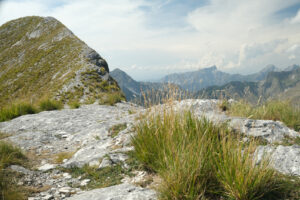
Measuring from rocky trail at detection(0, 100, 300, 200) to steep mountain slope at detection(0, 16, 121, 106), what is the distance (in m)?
8.82

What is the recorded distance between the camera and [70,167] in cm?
453

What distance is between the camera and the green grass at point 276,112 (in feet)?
25.8

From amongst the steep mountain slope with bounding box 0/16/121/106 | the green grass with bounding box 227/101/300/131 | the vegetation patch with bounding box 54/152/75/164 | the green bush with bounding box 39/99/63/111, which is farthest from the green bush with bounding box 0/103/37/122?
the green grass with bounding box 227/101/300/131

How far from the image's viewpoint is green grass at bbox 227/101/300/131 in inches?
310

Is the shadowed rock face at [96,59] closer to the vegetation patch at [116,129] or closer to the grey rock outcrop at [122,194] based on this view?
the vegetation patch at [116,129]

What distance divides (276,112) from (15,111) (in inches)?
583

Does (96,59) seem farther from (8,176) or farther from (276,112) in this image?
(8,176)

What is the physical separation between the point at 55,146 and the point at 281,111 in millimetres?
9982

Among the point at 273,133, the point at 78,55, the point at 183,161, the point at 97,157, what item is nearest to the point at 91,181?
the point at 97,157

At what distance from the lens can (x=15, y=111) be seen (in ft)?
38.8

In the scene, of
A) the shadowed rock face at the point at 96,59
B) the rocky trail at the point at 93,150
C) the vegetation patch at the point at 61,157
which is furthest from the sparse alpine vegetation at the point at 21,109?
the shadowed rock face at the point at 96,59

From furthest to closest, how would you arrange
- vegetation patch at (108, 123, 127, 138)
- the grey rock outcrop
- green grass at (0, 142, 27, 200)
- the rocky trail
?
vegetation patch at (108, 123, 127, 138), the rocky trail, green grass at (0, 142, 27, 200), the grey rock outcrop

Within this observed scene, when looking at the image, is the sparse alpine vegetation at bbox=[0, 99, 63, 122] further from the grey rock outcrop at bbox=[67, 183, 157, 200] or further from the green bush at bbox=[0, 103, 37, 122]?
the grey rock outcrop at bbox=[67, 183, 157, 200]

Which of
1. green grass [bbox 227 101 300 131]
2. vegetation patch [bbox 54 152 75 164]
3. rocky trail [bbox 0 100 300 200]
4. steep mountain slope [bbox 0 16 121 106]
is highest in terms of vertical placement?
steep mountain slope [bbox 0 16 121 106]
